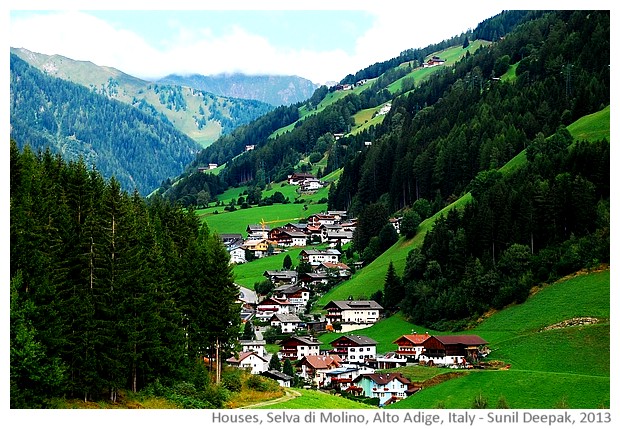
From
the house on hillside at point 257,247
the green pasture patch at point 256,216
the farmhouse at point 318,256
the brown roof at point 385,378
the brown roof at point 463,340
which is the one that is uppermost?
the green pasture patch at point 256,216

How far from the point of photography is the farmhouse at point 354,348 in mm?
84125

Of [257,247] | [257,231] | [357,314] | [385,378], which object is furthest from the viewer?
[257,231]

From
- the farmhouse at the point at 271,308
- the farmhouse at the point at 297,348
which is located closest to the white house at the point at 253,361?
the farmhouse at the point at 297,348

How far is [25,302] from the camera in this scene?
35.1 metres

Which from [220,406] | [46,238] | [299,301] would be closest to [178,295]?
[220,406]

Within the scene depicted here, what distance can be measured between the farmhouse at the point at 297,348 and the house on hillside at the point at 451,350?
13261 millimetres

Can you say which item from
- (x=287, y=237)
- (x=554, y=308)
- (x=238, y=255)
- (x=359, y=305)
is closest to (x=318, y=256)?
(x=238, y=255)

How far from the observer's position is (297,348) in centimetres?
8788

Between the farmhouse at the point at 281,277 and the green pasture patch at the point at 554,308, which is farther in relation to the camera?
the farmhouse at the point at 281,277

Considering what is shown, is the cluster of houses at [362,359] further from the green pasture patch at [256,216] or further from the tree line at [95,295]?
the green pasture patch at [256,216]

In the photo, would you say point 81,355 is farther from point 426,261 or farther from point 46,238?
point 426,261

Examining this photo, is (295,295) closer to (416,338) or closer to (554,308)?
(416,338)

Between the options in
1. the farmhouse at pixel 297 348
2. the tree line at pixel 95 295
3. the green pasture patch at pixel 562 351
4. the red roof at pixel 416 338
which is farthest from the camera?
the farmhouse at pixel 297 348

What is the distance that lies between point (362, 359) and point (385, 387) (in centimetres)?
1472
